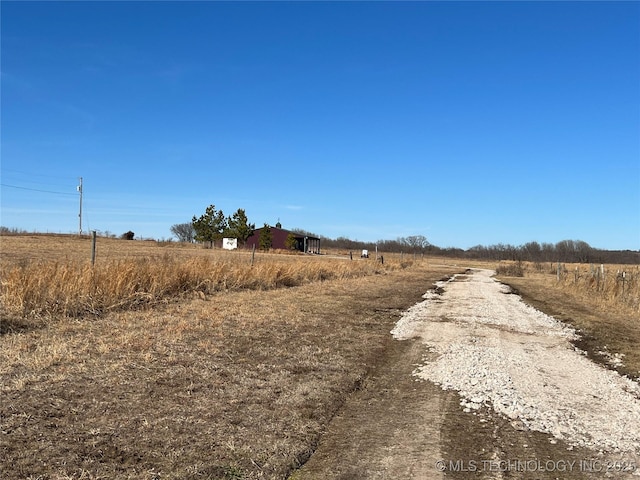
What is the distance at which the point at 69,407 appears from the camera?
4.39 metres

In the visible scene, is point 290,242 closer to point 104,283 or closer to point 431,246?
point 104,283

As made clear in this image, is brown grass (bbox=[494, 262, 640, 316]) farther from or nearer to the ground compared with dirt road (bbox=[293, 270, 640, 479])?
farther from the ground

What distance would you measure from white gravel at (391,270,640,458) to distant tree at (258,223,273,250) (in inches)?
2406

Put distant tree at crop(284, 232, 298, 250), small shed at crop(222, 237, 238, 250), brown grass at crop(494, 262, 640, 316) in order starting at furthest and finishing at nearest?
distant tree at crop(284, 232, 298, 250) → small shed at crop(222, 237, 238, 250) → brown grass at crop(494, 262, 640, 316)

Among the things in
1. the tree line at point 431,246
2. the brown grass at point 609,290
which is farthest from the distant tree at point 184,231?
the brown grass at point 609,290

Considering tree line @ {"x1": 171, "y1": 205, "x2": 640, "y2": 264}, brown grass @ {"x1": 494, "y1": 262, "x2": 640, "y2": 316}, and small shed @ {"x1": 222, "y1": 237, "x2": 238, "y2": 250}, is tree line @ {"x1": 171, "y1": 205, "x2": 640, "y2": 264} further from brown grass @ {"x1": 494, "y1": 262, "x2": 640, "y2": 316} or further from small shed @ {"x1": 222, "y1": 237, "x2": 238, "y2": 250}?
brown grass @ {"x1": 494, "y1": 262, "x2": 640, "y2": 316}

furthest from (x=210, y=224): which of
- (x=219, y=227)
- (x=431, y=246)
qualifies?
(x=431, y=246)

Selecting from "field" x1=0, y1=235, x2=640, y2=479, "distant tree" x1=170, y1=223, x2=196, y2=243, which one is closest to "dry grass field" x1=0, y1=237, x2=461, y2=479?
→ "field" x1=0, y1=235, x2=640, y2=479

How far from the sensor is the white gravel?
4457 mm

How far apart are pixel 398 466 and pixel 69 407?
297 centimetres

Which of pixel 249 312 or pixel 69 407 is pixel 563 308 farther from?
pixel 69 407

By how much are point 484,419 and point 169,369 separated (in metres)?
3.57

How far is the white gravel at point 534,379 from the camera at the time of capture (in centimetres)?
446

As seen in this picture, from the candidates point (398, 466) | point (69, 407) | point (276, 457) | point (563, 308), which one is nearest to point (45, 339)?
point (69, 407)
